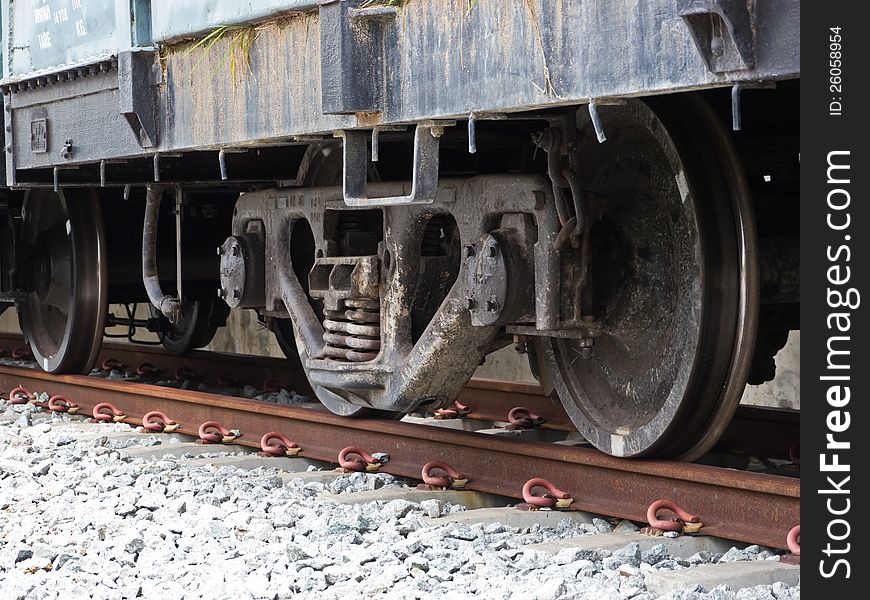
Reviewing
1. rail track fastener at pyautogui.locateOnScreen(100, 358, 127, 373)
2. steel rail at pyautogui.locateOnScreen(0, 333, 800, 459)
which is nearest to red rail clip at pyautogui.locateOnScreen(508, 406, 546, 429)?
steel rail at pyautogui.locateOnScreen(0, 333, 800, 459)

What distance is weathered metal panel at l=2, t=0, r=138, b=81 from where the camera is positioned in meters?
5.54

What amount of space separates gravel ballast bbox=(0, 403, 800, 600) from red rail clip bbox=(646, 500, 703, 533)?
24cm

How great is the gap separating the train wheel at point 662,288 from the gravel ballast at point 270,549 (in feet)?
1.66

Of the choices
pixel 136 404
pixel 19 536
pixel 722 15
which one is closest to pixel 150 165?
pixel 136 404

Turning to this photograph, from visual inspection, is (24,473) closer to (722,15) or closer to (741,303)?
(741,303)

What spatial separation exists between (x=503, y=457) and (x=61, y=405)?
11.5ft

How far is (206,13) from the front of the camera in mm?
4945

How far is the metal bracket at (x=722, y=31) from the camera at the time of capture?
9.34 feet

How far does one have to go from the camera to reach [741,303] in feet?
14.6

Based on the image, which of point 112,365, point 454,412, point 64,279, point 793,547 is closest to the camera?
point 793,547

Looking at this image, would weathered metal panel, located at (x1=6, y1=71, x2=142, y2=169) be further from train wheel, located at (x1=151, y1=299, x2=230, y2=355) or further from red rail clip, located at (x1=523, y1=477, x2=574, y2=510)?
train wheel, located at (x1=151, y1=299, x2=230, y2=355)

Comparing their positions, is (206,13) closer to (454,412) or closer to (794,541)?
(454,412)

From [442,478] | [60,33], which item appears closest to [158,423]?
[60,33]

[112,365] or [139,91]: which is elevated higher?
[139,91]
